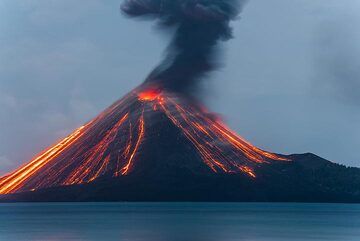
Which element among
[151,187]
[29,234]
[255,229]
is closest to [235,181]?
[151,187]

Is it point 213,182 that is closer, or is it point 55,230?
point 55,230

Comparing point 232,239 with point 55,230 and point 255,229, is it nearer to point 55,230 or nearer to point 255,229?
point 255,229

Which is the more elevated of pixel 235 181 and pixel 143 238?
pixel 235 181

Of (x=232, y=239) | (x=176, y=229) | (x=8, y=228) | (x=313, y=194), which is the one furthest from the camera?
(x=313, y=194)

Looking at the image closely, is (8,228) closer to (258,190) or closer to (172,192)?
(172,192)

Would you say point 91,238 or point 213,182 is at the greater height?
point 213,182

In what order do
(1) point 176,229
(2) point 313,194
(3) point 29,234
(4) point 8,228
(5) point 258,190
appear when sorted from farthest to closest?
(2) point 313,194
(5) point 258,190
(4) point 8,228
(1) point 176,229
(3) point 29,234

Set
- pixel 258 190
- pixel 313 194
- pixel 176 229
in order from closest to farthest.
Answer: pixel 176 229, pixel 258 190, pixel 313 194

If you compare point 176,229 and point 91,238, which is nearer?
point 91,238

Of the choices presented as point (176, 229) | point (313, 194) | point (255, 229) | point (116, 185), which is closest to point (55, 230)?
point (176, 229)
